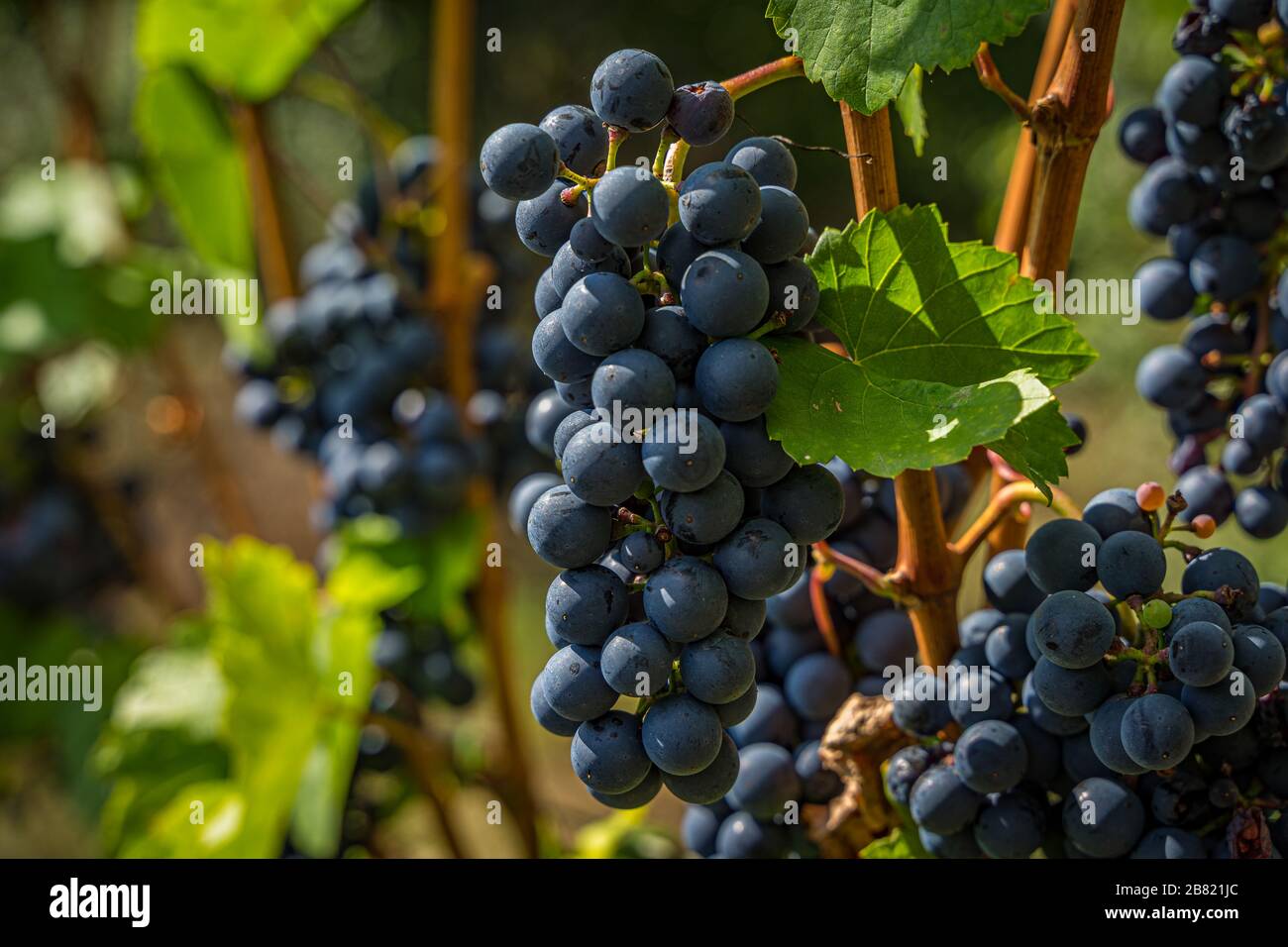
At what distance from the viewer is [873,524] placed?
1.85 ft

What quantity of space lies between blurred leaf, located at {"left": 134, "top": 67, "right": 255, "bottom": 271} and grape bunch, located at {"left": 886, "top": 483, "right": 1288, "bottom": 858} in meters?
0.83

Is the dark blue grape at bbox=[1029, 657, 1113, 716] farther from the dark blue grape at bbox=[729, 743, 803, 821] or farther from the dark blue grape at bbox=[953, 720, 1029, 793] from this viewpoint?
the dark blue grape at bbox=[729, 743, 803, 821]

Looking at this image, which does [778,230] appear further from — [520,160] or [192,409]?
[192,409]

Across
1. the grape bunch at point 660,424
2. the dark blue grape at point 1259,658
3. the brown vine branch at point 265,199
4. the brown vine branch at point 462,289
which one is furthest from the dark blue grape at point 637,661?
the brown vine branch at point 265,199

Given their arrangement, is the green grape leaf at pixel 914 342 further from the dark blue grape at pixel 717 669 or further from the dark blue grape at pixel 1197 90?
the dark blue grape at pixel 1197 90

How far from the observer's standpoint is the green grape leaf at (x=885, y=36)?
0.40m

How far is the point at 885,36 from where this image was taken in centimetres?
41

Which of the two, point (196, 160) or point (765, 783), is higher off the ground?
point (196, 160)

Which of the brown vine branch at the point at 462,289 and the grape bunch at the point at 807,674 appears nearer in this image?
the grape bunch at the point at 807,674

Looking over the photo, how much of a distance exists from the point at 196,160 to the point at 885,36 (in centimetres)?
84

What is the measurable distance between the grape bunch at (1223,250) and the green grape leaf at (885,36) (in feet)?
0.63

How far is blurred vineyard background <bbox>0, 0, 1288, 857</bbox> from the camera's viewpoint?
3.22ft

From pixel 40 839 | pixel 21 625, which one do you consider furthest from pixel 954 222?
pixel 40 839

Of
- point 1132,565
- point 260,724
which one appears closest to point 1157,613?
point 1132,565
